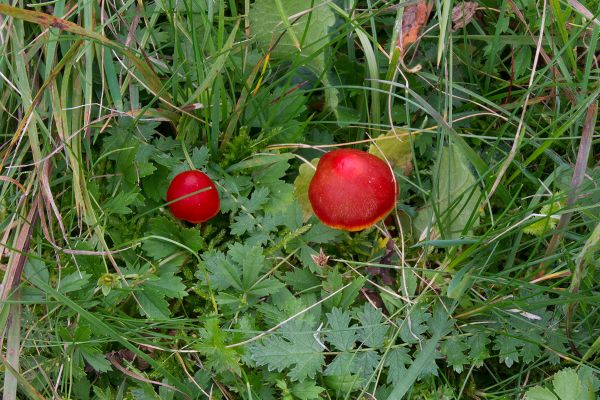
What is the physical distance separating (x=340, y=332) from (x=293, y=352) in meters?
0.17

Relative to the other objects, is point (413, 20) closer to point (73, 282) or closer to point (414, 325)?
point (414, 325)

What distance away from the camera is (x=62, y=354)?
234 cm

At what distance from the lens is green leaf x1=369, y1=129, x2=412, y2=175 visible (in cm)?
249

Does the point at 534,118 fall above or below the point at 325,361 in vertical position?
above

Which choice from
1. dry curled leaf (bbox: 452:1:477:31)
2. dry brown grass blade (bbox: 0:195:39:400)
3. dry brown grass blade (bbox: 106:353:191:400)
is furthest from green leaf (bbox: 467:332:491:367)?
dry brown grass blade (bbox: 0:195:39:400)

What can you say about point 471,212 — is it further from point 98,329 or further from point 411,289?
point 98,329

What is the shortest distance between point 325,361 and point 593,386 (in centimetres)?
88

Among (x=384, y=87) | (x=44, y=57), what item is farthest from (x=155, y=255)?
(x=384, y=87)

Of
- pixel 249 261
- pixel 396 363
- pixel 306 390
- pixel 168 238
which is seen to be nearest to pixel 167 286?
pixel 168 238

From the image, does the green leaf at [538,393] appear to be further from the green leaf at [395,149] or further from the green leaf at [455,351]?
the green leaf at [395,149]

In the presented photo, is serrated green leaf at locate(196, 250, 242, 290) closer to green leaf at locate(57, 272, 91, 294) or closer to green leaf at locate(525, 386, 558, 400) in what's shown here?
green leaf at locate(57, 272, 91, 294)

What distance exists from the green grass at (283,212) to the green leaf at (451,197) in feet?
0.04

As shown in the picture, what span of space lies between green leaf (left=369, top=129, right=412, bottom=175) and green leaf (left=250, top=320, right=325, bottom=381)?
68 centimetres

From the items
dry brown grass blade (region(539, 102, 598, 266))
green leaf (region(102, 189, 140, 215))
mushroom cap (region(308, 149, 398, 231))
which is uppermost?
dry brown grass blade (region(539, 102, 598, 266))
